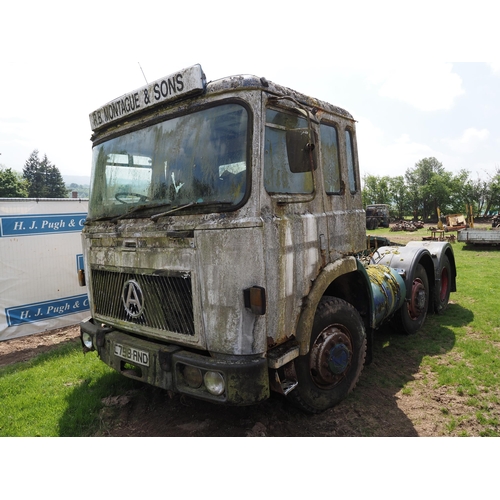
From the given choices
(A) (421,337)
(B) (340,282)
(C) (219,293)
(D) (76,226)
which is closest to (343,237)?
(B) (340,282)

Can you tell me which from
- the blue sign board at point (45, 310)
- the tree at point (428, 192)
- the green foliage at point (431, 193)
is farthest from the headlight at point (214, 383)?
the tree at point (428, 192)

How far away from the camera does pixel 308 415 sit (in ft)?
10.8

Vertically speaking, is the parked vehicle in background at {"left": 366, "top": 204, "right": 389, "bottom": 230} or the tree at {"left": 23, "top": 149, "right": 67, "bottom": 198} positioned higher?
the tree at {"left": 23, "top": 149, "right": 67, "bottom": 198}

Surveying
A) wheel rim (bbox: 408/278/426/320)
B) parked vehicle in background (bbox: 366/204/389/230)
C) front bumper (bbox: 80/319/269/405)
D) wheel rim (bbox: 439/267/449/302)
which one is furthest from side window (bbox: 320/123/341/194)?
parked vehicle in background (bbox: 366/204/389/230)

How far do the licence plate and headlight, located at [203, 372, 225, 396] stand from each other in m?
0.56

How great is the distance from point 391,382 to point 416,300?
6.18ft

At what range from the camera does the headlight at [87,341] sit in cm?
357

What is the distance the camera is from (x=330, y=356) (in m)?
3.20

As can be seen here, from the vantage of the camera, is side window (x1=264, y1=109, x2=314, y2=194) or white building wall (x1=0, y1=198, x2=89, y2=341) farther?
white building wall (x1=0, y1=198, x2=89, y2=341)

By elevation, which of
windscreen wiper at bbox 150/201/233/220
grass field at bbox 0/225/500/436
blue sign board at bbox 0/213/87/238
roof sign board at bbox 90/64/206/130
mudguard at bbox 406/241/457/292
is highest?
roof sign board at bbox 90/64/206/130

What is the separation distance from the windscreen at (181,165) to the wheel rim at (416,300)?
158 inches

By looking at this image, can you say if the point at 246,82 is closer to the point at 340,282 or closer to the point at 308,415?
the point at 340,282

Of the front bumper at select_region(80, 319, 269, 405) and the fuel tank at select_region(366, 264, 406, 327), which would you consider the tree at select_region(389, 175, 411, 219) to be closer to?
the fuel tank at select_region(366, 264, 406, 327)

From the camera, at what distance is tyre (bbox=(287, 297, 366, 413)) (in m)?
3.06
